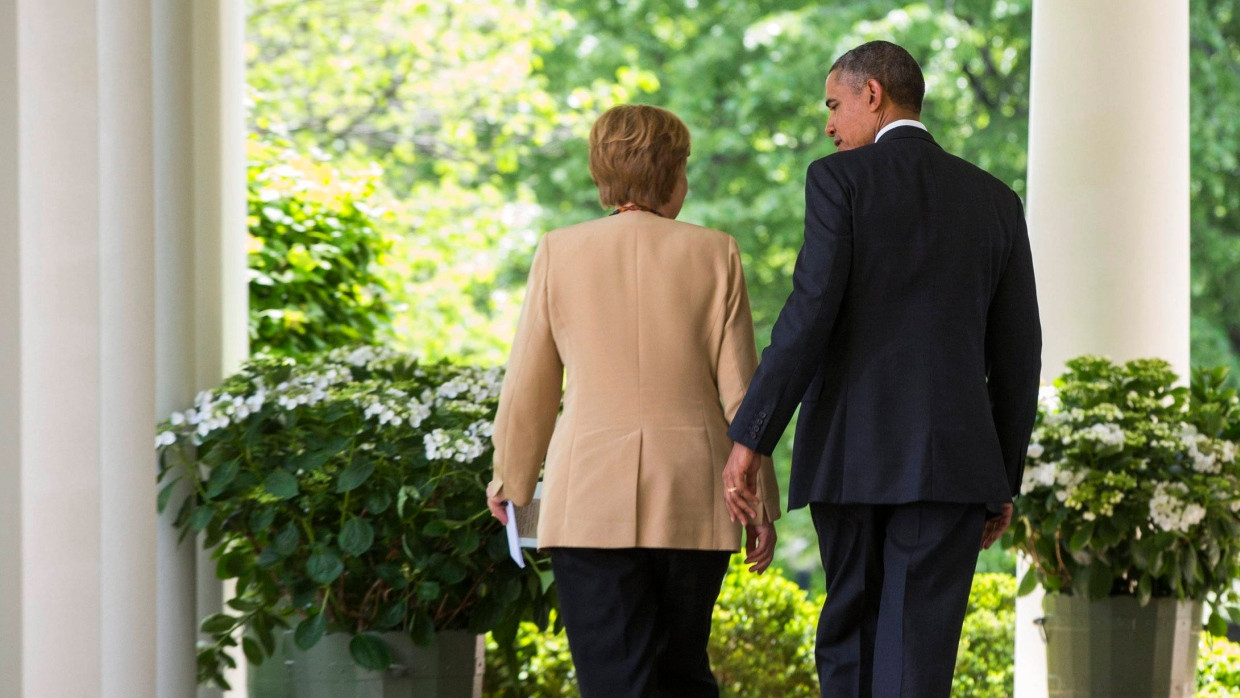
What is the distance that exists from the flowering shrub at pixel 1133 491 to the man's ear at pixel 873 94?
141cm

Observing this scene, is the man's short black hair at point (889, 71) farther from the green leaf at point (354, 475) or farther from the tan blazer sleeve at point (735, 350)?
the green leaf at point (354, 475)

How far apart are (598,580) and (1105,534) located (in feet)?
5.28

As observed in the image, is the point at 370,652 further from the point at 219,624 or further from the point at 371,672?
the point at 219,624

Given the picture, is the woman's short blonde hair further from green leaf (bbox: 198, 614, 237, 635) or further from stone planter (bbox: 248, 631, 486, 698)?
green leaf (bbox: 198, 614, 237, 635)

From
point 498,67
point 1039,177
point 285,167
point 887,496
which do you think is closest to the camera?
point 887,496

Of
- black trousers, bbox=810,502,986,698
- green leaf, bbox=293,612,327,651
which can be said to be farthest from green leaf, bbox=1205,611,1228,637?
green leaf, bbox=293,612,327,651

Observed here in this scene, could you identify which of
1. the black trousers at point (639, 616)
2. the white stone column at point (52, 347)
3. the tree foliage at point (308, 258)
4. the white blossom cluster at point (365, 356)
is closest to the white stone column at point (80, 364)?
the white stone column at point (52, 347)

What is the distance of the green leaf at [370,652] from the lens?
3398 millimetres

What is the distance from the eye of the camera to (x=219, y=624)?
3.58 metres

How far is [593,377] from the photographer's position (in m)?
2.72

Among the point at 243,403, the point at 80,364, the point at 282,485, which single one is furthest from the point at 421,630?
the point at 80,364

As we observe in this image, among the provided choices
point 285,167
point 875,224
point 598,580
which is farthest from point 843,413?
point 285,167

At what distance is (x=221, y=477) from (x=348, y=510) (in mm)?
345

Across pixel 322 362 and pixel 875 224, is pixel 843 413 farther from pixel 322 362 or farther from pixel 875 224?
pixel 322 362
